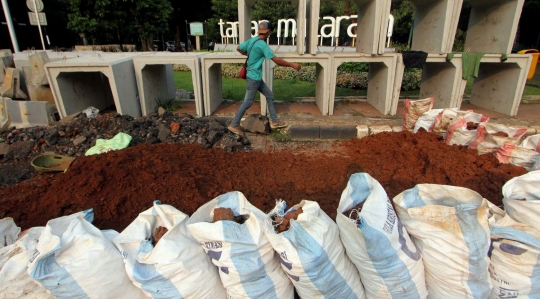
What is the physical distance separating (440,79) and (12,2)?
78.8 feet

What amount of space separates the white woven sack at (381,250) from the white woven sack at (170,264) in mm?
918

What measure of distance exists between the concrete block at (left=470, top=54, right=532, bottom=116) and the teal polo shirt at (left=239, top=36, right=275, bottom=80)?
4622 millimetres

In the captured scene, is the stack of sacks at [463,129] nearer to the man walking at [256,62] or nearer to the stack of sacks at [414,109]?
the stack of sacks at [414,109]

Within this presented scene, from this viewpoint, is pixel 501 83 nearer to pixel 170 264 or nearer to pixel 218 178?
pixel 218 178

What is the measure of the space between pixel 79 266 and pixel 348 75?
1125 centimetres

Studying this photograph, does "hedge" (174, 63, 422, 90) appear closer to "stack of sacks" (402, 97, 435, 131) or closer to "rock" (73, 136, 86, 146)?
"stack of sacks" (402, 97, 435, 131)

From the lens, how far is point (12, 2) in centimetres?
1838

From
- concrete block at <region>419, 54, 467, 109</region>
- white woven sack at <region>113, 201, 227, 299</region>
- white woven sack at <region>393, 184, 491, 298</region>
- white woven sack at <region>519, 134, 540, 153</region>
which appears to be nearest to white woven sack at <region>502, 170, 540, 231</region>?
white woven sack at <region>393, 184, 491, 298</region>

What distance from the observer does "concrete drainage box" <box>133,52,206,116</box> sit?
5.97m

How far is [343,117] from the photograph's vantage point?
6332 millimetres

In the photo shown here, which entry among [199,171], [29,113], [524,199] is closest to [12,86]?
[29,113]

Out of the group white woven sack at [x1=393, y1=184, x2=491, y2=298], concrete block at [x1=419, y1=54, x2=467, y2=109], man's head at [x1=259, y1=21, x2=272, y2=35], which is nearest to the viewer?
white woven sack at [x1=393, y1=184, x2=491, y2=298]

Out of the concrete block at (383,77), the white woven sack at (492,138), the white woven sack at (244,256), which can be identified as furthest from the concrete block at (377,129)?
the white woven sack at (244,256)

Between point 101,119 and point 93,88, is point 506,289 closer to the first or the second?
point 101,119
